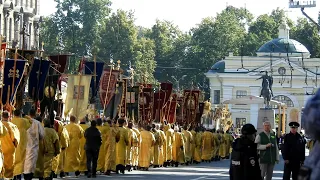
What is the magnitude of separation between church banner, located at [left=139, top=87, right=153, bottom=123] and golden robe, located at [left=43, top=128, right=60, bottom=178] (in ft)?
59.6

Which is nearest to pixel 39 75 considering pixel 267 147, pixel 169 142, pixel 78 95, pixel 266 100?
pixel 78 95

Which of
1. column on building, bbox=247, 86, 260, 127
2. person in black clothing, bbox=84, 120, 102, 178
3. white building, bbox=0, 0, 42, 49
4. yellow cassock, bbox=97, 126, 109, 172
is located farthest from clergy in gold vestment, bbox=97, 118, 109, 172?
column on building, bbox=247, 86, 260, 127

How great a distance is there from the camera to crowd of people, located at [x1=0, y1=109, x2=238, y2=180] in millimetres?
21812

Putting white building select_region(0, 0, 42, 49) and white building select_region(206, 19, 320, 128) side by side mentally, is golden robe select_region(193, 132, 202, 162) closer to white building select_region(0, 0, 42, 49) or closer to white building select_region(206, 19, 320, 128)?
white building select_region(0, 0, 42, 49)

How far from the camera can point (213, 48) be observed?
424ft

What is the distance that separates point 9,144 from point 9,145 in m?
0.02

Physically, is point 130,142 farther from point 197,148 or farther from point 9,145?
point 197,148

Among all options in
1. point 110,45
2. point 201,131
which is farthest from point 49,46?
point 201,131

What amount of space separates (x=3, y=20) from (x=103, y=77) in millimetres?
37062

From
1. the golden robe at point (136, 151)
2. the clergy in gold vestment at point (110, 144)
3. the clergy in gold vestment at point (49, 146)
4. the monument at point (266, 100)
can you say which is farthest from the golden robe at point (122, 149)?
the monument at point (266, 100)

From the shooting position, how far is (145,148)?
33.3 m

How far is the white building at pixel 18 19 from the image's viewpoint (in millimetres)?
70875

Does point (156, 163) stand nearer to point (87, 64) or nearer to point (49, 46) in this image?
point (87, 64)

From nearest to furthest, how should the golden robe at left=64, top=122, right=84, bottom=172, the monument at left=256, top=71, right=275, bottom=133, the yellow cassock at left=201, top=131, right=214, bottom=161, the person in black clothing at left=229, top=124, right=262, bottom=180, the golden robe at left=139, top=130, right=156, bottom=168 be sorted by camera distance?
the person in black clothing at left=229, top=124, right=262, bottom=180, the golden robe at left=64, top=122, right=84, bottom=172, the golden robe at left=139, top=130, right=156, bottom=168, the yellow cassock at left=201, top=131, right=214, bottom=161, the monument at left=256, top=71, right=275, bottom=133
